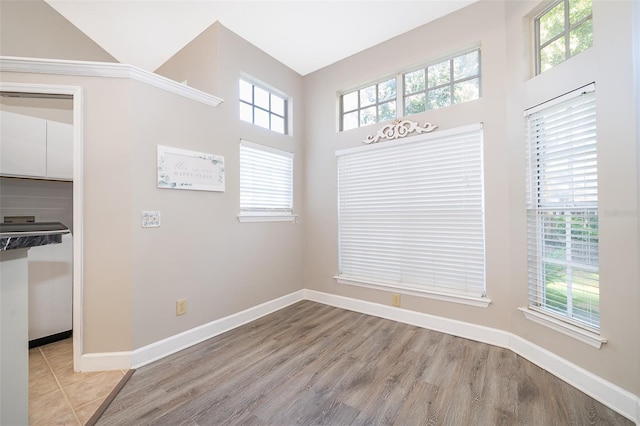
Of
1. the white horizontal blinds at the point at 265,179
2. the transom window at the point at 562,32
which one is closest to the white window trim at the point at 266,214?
the white horizontal blinds at the point at 265,179

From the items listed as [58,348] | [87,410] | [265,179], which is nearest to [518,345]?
[265,179]

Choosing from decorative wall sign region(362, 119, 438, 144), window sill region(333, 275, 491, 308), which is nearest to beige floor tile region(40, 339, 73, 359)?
window sill region(333, 275, 491, 308)

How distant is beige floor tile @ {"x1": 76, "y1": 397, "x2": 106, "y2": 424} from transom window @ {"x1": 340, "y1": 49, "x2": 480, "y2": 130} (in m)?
3.38

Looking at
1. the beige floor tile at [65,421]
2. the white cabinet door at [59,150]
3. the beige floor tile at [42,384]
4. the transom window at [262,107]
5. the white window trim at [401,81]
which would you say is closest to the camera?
the beige floor tile at [65,421]

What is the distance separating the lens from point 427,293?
2.70 meters

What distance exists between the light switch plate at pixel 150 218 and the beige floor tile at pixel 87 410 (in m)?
1.19

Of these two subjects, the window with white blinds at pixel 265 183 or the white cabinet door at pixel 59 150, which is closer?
the white cabinet door at pixel 59 150

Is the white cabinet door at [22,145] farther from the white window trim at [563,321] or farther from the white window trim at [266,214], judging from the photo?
the white window trim at [563,321]

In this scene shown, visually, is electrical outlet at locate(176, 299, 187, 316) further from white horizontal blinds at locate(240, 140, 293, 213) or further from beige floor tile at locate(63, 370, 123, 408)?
white horizontal blinds at locate(240, 140, 293, 213)

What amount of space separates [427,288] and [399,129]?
1.72 meters

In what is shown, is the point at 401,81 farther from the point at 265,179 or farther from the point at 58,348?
the point at 58,348

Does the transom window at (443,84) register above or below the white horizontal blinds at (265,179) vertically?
above

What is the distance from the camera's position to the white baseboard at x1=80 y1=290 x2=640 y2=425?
5.30ft

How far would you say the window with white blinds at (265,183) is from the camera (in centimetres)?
294
